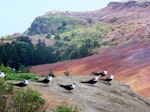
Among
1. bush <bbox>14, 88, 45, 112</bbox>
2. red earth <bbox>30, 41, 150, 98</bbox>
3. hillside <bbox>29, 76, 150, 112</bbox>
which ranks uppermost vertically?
bush <bbox>14, 88, 45, 112</bbox>

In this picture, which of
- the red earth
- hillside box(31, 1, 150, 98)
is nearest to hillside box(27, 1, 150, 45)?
hillside box(31, 1, 150, 98)

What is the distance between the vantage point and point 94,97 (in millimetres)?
17766

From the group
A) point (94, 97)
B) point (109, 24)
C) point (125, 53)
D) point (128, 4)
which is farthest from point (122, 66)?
point (128, 4)

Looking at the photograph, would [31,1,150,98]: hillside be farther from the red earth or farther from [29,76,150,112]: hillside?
[29,76,150,112]: hillside

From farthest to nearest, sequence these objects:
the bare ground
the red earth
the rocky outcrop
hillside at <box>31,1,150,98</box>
Result: 1. the rocky outcrop
2. hillside at <box>31,1,150,98</box>
3. the red earth
4. the bare ground

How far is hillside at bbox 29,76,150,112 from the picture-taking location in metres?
15.9

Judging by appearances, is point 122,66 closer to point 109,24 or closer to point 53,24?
point 109,24

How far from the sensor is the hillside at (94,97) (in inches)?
627

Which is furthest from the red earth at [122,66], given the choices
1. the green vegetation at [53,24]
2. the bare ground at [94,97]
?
the green vegetation at [53,24]

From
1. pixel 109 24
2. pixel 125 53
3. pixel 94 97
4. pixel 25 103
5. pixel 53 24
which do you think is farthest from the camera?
pixel 53 24

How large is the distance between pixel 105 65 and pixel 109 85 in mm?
29594

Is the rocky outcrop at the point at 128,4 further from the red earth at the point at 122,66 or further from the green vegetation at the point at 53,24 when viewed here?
the red earth at the point at 122,66

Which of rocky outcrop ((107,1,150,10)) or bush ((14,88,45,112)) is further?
rocky outcrop ((107,1,150,10))

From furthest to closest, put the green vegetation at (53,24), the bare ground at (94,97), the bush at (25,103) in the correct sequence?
1. the green vegetation at (53,24)
2. the bare ground at (94,97)
3. the bush at (25,103)
